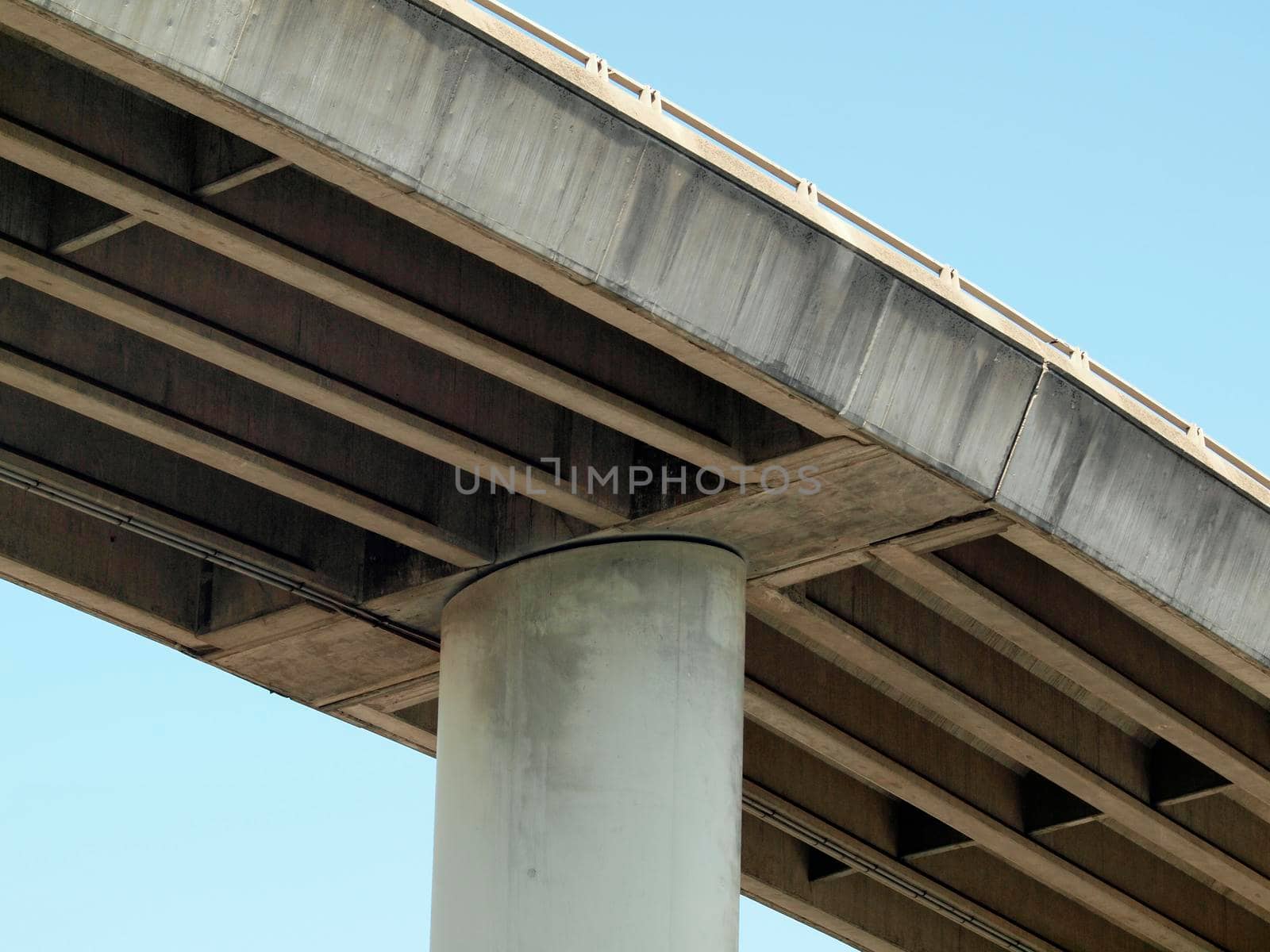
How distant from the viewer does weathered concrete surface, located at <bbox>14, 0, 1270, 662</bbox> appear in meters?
15.9

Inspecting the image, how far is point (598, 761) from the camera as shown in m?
18.8

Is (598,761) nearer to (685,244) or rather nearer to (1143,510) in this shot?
(685,244)

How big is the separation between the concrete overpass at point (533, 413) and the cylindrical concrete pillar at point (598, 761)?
1.17 feet

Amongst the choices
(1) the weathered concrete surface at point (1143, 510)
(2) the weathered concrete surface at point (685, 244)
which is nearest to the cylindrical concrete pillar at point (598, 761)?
(2) the weathered concrete surface at point (685, 244)

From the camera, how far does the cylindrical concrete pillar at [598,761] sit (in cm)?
1858

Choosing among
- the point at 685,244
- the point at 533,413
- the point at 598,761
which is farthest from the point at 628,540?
the point at 685,244

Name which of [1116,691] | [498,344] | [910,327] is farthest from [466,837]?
[1116,691]

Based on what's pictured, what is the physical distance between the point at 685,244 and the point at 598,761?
175 inches

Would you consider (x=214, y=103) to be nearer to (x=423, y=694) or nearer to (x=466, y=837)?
(x=466, y=837)

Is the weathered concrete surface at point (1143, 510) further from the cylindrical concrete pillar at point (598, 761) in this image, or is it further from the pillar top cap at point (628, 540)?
the cylindrical concrete pillar at point (598, 761)

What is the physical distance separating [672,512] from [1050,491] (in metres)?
3.31

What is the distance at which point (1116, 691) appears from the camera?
23047 millimetres

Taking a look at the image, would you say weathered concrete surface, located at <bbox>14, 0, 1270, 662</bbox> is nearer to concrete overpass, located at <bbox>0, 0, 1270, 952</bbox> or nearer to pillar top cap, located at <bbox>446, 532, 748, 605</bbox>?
concrete overpass, located at <bbox>0, 0, 1270, 952</bbox>

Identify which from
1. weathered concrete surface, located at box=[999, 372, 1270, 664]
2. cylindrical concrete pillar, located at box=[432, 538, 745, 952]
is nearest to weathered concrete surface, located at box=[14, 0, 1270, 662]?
weathered concrete surface, located at box=[999, 372, 1270, 664]
